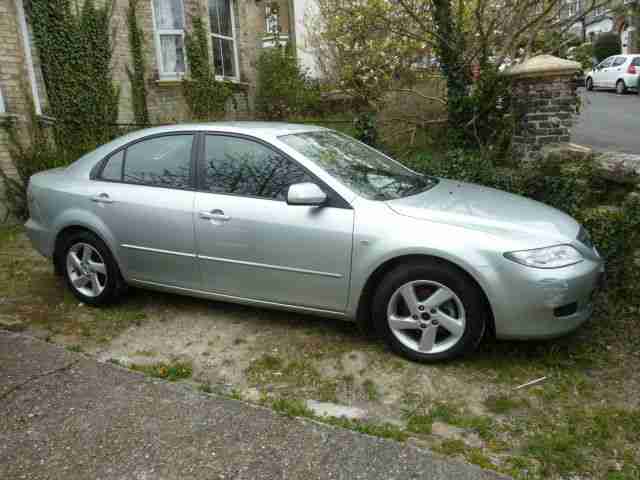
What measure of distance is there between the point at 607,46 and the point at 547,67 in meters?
32.6

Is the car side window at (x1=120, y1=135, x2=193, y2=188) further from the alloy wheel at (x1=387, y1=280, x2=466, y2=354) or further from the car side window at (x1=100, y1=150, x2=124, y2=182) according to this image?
the alloy wheel at (x1=387, y1=280, x2=466, y2=354)

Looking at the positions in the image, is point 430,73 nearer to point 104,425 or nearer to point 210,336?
point 210,336

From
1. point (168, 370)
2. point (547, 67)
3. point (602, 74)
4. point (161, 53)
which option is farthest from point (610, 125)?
point (168, 370)

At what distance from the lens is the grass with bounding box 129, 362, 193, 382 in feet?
12.0

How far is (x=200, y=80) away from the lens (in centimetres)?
Result: 1209

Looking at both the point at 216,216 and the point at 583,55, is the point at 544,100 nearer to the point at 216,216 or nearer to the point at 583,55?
the point at 583,55

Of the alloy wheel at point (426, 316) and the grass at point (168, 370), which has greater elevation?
the alloy wheel at point (426, 316)

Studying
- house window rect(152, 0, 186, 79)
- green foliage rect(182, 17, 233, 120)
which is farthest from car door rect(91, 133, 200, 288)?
house window rect(152, 0, 186, 79)

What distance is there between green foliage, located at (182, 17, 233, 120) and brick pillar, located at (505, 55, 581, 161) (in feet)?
23.3

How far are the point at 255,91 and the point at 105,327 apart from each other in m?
11.1

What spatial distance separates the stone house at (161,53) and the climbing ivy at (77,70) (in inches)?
7.4

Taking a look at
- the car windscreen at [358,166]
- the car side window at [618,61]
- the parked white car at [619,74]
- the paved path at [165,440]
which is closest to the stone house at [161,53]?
the car windscreen at [358,166]

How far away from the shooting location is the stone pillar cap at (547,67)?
21.9 feet

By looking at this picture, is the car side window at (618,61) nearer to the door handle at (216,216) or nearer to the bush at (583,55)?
the bush at (583,55)
